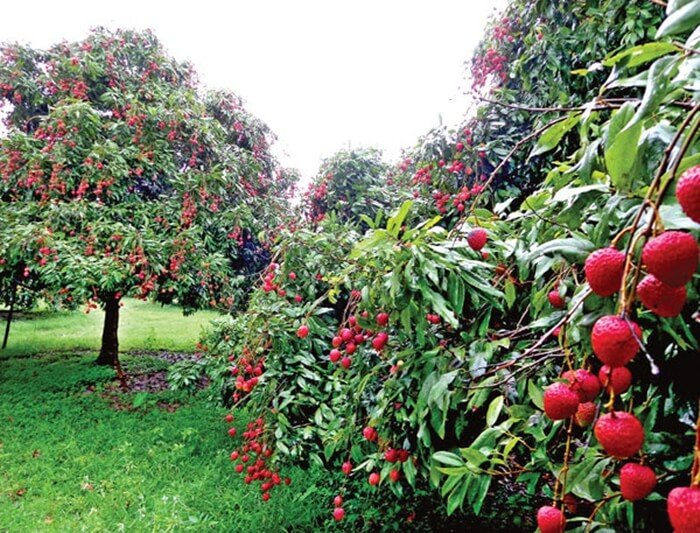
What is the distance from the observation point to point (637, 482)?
1.50 feet

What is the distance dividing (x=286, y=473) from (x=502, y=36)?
338 cm

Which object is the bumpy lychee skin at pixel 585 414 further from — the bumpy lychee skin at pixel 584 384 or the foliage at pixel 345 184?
the foliage at pixel 345 184

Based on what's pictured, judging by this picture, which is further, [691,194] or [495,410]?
[495,410]

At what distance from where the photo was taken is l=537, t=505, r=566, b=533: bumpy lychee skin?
541 mm

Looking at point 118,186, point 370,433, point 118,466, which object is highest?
point 118,186

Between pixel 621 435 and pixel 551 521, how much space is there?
218mm

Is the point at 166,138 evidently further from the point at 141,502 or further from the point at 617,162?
the point at 617,162

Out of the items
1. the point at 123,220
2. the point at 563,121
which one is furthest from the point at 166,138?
the point at 563,121

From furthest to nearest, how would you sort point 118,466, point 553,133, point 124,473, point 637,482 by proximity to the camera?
point 118,466, point 124,473, point 553,133, point 637,482

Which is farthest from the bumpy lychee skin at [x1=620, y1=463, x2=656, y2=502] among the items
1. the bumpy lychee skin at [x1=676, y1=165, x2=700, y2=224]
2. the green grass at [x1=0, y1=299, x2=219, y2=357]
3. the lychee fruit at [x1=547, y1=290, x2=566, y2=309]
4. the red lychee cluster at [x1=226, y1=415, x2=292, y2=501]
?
the green grass at [x1=0, y1=299, x2=219, y2=357]

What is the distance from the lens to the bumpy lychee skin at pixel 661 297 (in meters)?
0.38

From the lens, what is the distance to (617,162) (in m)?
0.55

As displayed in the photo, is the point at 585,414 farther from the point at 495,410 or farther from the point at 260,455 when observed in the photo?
the point at 260,455

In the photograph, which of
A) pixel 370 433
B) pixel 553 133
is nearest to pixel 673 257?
pixel 553 133
